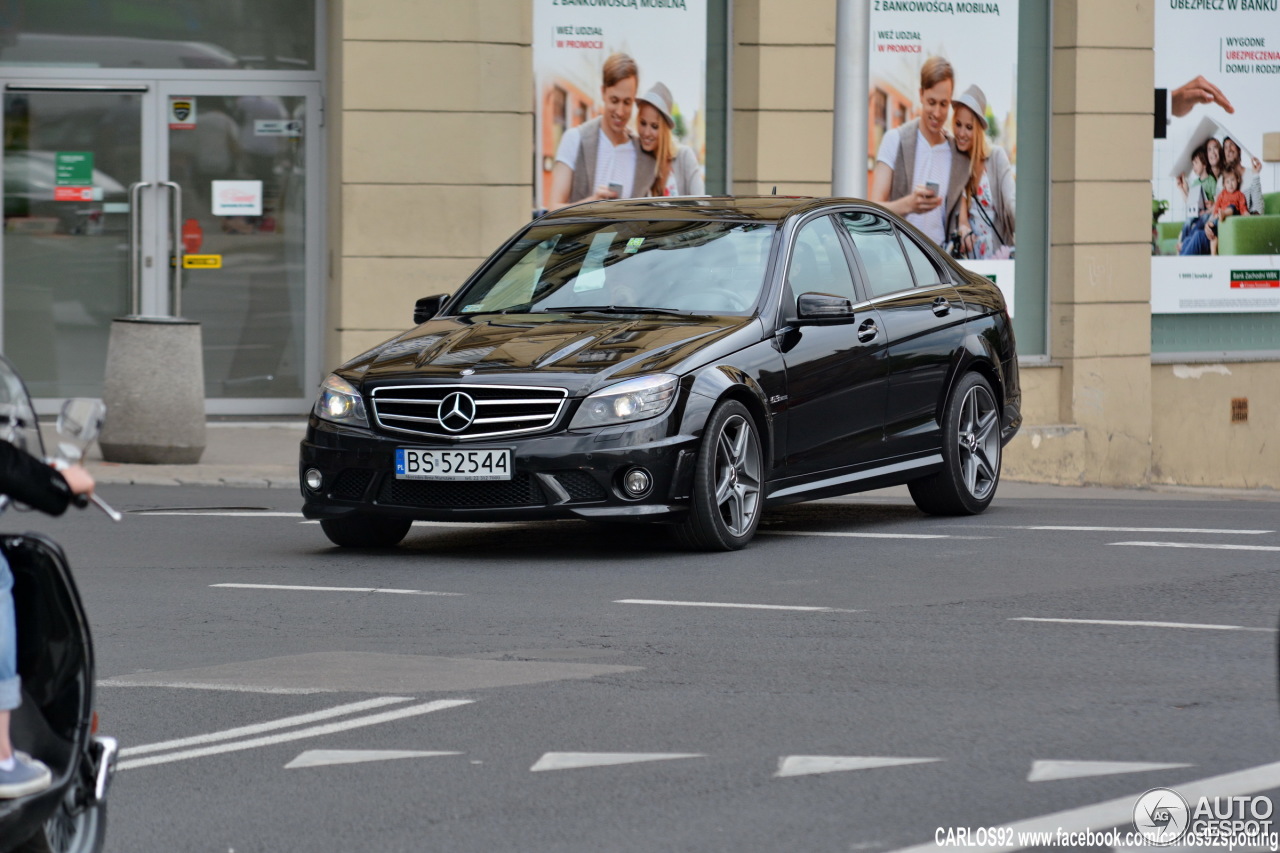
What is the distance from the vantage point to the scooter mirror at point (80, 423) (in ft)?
12.7

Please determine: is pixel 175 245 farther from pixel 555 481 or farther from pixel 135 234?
pixel 555 481

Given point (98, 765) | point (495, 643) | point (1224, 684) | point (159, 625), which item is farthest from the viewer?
point (159, 625)

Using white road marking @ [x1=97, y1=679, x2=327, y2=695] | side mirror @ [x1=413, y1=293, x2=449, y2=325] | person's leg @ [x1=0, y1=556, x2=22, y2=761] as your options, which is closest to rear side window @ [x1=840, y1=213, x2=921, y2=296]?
side mirror @ [x1=413, y1=293, x2=449, y2=325]

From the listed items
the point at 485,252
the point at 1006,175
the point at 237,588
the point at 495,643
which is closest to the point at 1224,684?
the point at 495,643

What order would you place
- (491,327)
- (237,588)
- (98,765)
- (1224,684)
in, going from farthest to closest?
(491,327), (237,588), (1224,684), (98,765)

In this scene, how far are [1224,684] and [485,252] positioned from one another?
11244 millimetres

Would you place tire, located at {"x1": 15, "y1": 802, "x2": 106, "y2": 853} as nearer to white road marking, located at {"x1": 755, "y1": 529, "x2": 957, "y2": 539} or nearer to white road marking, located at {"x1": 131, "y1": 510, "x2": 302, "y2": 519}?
white road marking, located at {"x1": 755, "y1": 529, "x2": 957, "y2": 539}

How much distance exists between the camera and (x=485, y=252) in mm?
17016

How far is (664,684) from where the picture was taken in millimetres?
6508

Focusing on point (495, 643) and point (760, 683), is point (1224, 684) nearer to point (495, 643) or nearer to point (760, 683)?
point (760, 683)

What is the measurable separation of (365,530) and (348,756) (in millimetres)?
4465

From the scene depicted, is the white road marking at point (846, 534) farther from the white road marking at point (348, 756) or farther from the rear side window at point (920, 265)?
the white road marking at point (348, 756)

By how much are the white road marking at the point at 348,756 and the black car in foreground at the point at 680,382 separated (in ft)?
11.7

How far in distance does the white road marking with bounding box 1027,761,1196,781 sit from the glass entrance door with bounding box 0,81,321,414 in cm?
1257
